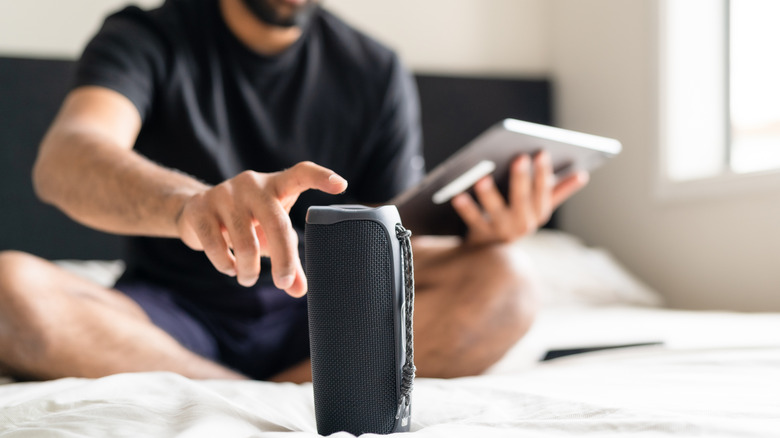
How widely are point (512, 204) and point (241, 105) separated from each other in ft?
1.84

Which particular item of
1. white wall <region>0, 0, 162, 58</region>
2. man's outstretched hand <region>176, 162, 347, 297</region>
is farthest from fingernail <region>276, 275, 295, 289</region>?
white wall <region>0, 0, 162, 58</region>

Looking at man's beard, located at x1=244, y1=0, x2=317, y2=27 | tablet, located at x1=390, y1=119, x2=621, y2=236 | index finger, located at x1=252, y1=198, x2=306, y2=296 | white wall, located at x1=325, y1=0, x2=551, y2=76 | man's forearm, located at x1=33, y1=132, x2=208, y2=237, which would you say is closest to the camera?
index finger, located at x1=252, y1=198, x2=306, y2=296

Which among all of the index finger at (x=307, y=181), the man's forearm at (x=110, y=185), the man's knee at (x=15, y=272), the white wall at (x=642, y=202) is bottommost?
the white wall at (x=642, y=202)

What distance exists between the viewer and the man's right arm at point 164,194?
55 cm

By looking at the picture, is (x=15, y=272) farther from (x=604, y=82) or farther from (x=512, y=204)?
(x=604, y=82)

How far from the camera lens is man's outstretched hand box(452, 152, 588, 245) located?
3.78ft

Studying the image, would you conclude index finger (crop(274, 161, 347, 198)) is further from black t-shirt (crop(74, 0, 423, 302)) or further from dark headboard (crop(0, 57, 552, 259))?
dark headboard (crop(0, 57, 552, 259))

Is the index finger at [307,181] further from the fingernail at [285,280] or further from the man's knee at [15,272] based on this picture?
the man's knee at [15,272]

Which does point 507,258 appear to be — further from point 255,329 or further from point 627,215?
point 627,215

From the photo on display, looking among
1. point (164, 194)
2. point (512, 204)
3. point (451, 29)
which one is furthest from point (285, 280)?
point (451, 29)

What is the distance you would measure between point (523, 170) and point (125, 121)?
2.18 ft

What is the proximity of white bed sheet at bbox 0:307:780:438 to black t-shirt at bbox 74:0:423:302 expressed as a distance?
0.49m

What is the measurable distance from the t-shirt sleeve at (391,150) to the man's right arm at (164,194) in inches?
20.5

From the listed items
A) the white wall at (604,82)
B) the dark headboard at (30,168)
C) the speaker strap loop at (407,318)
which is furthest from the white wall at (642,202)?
the dark headboard at (30,168)
